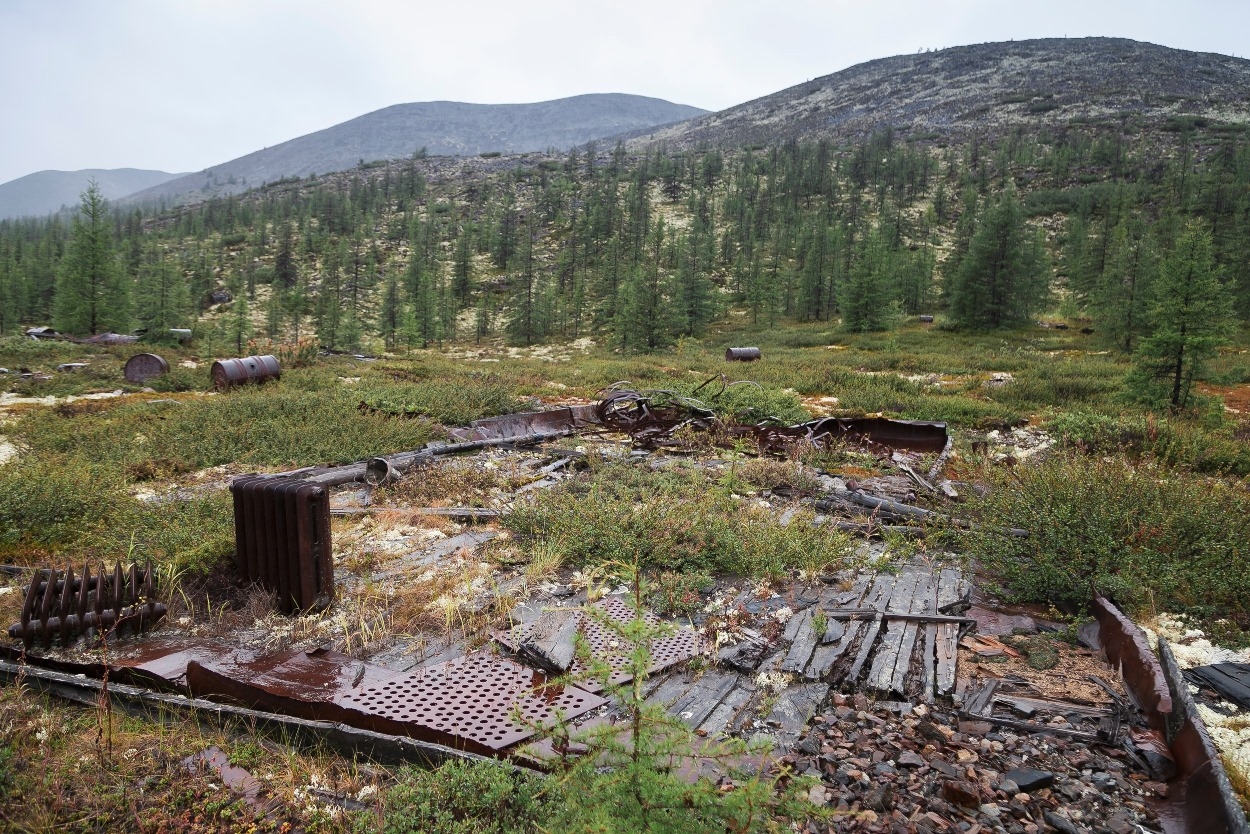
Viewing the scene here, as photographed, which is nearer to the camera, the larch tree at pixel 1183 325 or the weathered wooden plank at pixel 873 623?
the weathered wooden plank at pixel 873 623

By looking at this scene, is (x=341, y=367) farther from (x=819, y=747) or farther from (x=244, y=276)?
(x=244, y=276)

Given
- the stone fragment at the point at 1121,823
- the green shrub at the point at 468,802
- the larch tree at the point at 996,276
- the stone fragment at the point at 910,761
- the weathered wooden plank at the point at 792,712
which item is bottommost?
the weathered wooden plank at the point at 792,712

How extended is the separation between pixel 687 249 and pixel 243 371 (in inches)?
1875

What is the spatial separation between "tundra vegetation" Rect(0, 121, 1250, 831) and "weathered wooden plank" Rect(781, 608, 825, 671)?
3.18 ft

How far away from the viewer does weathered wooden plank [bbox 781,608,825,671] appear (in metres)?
4.56

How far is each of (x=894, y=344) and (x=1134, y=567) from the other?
31.1 metres

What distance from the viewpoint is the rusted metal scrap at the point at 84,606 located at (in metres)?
4.67

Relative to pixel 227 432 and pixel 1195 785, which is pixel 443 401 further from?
pixel 1195 785

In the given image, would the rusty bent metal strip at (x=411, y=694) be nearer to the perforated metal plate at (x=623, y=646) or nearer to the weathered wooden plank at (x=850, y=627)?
the perforated metal plate at (x=623, y=646)

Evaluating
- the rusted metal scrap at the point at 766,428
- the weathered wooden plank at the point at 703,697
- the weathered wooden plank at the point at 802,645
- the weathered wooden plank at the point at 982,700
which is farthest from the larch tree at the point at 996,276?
the weathered wooden plank at the point at 703,697

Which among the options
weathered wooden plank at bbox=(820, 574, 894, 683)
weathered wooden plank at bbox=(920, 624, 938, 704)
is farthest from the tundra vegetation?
weathered wooden plank at bbox=(920, 624, 938, 704)

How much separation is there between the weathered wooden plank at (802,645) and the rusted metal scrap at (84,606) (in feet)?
15.6

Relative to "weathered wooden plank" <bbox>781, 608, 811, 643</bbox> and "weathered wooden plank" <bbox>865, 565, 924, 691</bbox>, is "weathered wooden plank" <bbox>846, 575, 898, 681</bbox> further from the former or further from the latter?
"weathered wooden plank" <bbox>781, 608, 811, 643</bbox>

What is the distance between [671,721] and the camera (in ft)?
8.84
